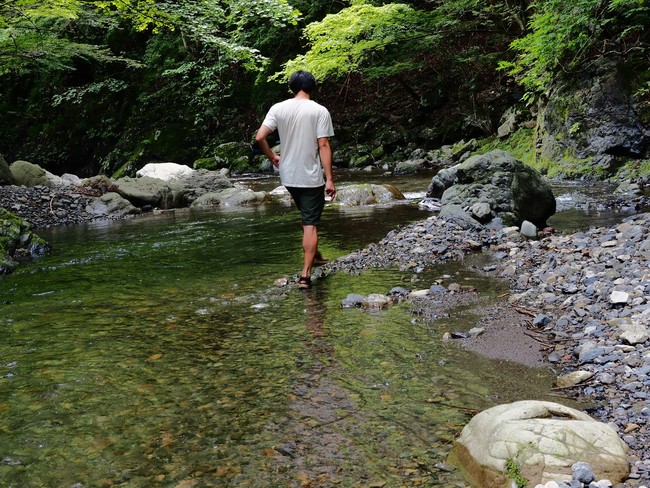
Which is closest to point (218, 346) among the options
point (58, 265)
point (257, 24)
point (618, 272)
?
point (618, 272)

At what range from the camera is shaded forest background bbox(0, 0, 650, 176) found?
12227mm

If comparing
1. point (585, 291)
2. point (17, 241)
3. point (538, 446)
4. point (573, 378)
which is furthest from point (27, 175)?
point (538, 446)

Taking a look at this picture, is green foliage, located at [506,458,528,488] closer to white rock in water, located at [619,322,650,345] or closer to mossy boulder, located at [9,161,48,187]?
white rock in water, located at [619,322,650,345]

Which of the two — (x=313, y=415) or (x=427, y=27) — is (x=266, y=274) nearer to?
(x=313, y=415)

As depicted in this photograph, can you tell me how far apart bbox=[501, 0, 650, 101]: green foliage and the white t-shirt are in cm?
725

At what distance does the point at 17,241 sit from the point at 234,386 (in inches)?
284

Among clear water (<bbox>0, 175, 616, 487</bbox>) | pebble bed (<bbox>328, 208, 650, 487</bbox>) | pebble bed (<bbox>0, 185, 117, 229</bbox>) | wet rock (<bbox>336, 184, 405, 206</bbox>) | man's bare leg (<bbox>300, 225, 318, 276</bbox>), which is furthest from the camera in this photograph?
pebble bed (<bbox>0, 185, 117, 229</bbox>)

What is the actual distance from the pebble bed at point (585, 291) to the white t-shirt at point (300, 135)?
1.16 meters

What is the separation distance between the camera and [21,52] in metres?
17.8

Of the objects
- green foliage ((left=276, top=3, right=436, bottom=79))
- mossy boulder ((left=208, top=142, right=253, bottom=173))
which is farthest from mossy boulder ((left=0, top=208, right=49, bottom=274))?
mossy boulder ((left=208, top=142, right=253, bottom=173))

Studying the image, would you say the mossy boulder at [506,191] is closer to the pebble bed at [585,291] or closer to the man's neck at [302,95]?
the pebble bed at [585,291]

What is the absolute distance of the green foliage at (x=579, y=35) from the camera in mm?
10931

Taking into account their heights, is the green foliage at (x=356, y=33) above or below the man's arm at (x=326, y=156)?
above

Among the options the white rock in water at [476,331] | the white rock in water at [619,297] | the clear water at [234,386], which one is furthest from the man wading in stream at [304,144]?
the white rock in water at [619,297]
